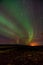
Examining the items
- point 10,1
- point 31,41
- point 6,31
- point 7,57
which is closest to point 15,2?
point 10,1

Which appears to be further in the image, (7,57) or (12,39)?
(12,39)

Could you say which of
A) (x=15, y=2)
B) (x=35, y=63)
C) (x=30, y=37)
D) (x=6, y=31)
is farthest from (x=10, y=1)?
(x=35, y=63)

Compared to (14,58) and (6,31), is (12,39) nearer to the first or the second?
(6,31)

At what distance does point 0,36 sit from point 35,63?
43cm

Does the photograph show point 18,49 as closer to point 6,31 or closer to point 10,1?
point 6,31

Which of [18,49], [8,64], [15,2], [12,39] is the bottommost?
[8,64]

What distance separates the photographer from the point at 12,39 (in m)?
1.33

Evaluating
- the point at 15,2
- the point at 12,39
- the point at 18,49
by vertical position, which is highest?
the point at 15,2

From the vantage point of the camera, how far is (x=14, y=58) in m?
1.22

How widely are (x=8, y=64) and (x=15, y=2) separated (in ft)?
2.01

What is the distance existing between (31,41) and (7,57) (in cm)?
29

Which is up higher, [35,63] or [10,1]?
[10,1]

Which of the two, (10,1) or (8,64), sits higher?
(10,1)

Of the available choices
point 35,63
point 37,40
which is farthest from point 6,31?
point 35,63
